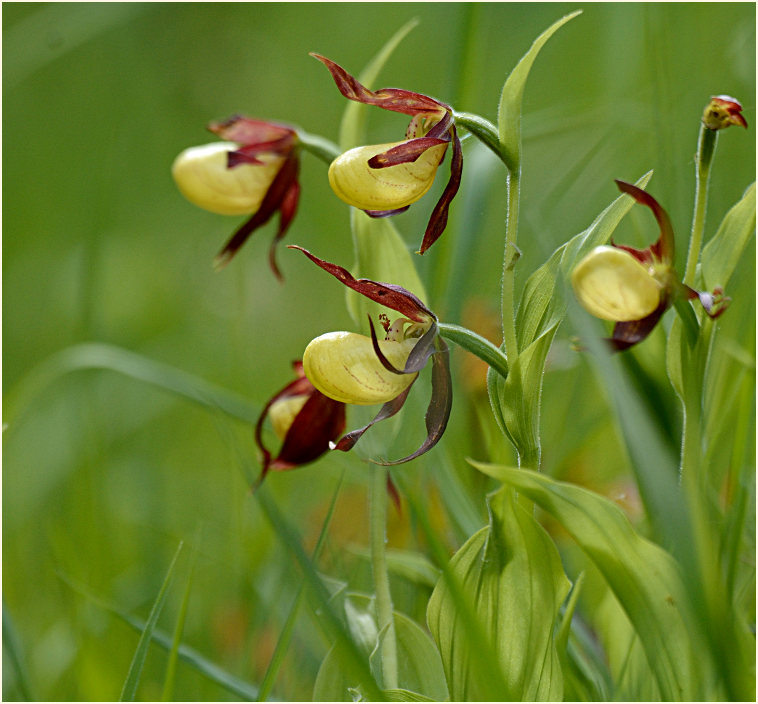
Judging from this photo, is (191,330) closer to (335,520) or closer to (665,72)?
(335,520)

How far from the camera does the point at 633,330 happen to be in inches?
23.3

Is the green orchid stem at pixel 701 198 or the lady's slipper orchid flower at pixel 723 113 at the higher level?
the lady's slipper orchid flower at pixel 723 113

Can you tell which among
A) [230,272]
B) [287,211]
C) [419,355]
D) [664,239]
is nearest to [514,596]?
[419,355]

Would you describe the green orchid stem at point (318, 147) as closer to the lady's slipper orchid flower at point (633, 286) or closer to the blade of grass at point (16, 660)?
the lady's slipper orchid flower at point (633, 286)

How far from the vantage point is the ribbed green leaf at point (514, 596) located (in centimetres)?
56

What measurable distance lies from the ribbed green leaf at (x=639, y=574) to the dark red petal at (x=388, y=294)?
164 mm

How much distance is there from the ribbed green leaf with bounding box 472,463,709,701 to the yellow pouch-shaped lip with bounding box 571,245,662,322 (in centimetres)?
13

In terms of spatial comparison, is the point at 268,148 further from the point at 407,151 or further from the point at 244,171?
the point at 407,151

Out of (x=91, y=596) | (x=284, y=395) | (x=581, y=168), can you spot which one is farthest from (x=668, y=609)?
(x=581, y=168)

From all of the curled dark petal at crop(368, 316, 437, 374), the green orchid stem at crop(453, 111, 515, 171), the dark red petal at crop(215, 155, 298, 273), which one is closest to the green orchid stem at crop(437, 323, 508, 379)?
the curled dark petal at crop(368, 316, 437, 374)

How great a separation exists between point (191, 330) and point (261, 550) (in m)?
1.00

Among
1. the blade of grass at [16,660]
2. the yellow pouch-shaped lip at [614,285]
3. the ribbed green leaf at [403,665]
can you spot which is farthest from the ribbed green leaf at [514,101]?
the blade of grass at [16,660]

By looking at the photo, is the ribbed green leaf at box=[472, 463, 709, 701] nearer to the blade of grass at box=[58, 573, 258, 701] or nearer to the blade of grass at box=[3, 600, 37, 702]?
the blade of grass at box=[58, 573, 258, 701]

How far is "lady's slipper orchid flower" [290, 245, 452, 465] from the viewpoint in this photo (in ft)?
1.88
